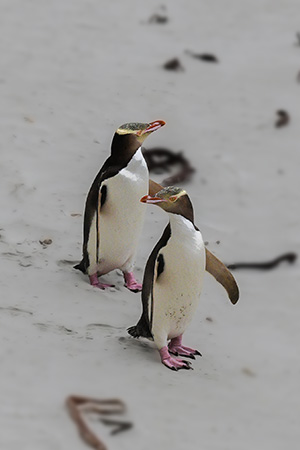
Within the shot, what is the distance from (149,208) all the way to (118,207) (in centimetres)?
91

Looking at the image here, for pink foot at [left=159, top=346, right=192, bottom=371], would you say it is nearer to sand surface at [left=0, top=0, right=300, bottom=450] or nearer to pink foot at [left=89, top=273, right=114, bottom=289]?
sand surface at [left=0, top=0, right=300, bottom=450]

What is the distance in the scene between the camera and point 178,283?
2.66 m

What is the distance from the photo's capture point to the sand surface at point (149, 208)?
240 cm

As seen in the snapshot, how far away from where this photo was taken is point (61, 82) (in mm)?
5047

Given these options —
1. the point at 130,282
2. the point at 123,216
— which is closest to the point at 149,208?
the point at 130,282

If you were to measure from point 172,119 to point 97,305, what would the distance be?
2.03 metres

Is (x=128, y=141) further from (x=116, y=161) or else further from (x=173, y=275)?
(x=173, y=275)

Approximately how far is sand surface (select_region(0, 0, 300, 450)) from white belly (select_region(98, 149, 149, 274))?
12 centimetres

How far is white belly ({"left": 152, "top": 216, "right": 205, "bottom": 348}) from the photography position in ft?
8.65

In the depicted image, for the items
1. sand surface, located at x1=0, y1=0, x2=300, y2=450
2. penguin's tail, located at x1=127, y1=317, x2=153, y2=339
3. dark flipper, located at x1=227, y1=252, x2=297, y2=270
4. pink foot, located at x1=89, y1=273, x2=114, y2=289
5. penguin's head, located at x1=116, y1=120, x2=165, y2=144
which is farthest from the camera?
dark flipper, located at x1=227, y1=252, x2=297, y2=270

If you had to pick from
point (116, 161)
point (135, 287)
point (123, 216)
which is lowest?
point (135, 287)

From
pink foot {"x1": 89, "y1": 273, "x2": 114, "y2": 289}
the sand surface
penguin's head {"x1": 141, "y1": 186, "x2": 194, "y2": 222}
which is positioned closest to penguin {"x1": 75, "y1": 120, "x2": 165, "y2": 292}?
pink foot {"x1": 89, "y1": 273, "x2": 114, "y2": 289}

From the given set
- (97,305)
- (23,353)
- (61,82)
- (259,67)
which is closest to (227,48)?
(259,67)

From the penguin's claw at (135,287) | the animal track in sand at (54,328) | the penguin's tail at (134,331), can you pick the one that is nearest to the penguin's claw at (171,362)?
the penguin's tail at (134,331)
